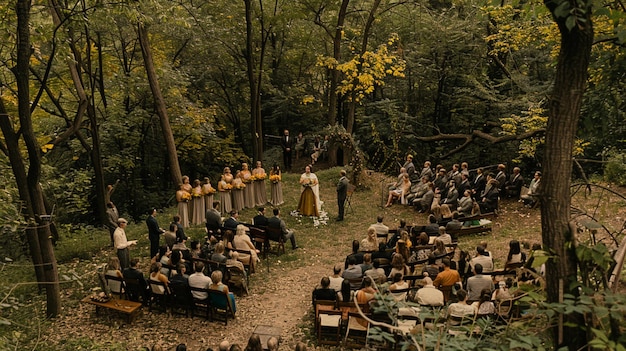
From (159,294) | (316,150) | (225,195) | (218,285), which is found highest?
(316,150)

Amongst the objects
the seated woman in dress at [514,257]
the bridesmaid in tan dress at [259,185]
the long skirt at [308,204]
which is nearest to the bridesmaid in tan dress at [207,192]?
the bridesmaid in tan dress at [259,185]

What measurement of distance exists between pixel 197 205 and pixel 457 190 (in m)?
8.21

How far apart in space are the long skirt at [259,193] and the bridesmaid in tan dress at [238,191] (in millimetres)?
769

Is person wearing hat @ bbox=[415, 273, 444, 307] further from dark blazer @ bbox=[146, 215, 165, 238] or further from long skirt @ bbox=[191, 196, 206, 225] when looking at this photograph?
long skirt @ bbox=[191, 196, 206, 225]

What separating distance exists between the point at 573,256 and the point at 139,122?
19088mm

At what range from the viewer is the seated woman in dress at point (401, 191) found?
17500 millimetres

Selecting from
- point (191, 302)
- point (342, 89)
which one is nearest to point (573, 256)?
point (191, 302)

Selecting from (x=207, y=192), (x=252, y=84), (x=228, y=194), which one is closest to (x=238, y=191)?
(x=228, y=194)

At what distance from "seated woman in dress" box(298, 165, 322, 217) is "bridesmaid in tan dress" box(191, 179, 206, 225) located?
127 inches

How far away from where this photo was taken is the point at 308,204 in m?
16.5

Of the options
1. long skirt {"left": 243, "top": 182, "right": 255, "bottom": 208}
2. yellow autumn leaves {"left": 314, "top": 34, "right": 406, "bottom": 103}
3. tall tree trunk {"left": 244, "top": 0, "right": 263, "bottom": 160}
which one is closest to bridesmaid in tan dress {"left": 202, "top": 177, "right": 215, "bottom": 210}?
long skirt {"left": 243, "top": 182, "right": 255, "bottom": 208}

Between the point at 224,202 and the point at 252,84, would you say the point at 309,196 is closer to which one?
the point at 224,202

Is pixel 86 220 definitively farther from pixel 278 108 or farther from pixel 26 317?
pixel 26 317

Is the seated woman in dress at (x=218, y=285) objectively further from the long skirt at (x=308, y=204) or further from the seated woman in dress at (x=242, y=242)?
the long skirt at (x=308, y=204)
